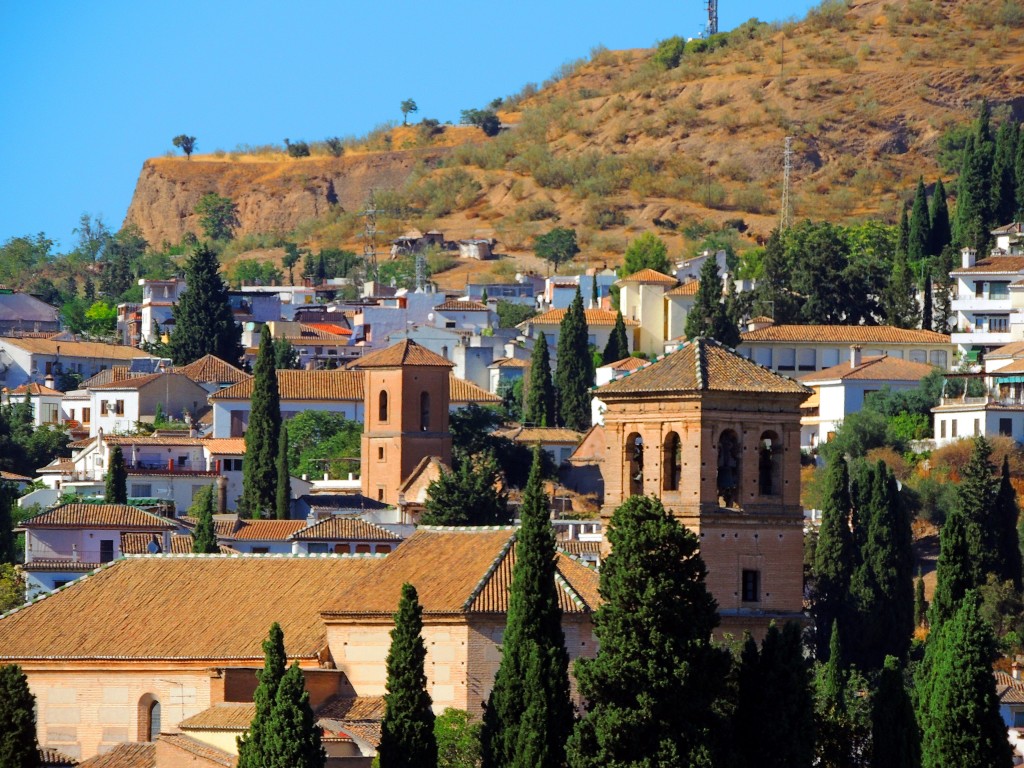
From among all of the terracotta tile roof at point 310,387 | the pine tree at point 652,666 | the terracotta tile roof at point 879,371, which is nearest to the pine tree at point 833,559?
the terracotta tile roof at point 879,371

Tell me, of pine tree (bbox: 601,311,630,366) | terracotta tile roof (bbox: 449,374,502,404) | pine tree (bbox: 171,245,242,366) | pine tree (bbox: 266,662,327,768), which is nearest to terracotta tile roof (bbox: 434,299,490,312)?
pine tree (bbox: 171,245,242,366)

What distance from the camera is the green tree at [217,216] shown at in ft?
563

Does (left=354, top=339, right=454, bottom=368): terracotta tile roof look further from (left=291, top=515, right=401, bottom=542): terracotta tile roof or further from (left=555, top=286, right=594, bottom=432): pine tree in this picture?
(left=555, top=286, right=594, bottom=432): pine tree

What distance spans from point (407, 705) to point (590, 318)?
63.9m

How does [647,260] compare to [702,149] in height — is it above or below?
below

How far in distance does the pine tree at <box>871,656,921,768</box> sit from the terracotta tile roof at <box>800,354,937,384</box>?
47.9 m

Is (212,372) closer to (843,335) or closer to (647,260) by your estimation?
(843,335)

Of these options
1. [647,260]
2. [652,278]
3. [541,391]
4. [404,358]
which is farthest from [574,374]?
[647,260]

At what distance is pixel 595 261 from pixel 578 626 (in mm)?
97164

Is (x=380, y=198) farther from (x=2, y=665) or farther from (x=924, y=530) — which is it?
(x=2, y=665)

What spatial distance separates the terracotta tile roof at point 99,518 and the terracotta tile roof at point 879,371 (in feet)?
87.5

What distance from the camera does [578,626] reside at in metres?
45.1

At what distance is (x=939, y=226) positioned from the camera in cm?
11056

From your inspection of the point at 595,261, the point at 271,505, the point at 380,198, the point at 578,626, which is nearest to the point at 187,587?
the point at 578,626
